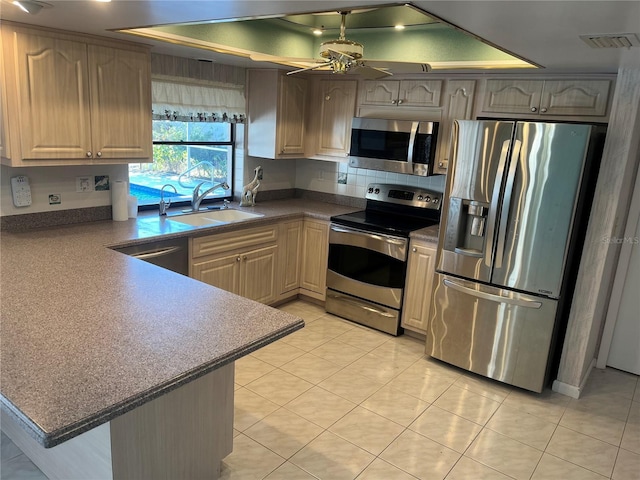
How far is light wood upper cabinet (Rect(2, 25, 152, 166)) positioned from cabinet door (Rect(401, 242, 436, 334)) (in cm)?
207

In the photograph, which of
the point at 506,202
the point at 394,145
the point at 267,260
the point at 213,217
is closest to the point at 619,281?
the point at 506,202

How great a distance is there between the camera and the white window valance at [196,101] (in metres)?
3.55

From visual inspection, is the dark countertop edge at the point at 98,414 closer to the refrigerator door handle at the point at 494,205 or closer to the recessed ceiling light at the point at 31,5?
the recessed ceiling light at the point at 31,5

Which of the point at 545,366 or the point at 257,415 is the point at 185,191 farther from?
the point at 545,366

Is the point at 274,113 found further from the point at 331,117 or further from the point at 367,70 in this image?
the point at 367,70

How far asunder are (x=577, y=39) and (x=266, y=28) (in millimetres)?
2505

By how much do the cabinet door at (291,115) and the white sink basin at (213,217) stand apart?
65 centimetres

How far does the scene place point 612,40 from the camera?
203 centimetres

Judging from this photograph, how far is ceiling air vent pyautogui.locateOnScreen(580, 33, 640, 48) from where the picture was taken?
1944 mm

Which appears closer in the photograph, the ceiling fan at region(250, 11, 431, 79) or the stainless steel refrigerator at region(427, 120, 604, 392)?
the ceiling fan at region(250, 11, 431, 79)

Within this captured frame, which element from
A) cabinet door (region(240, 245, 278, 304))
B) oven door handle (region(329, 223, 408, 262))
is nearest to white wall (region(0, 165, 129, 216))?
cabinet door (region(240, 245, 278, 304))

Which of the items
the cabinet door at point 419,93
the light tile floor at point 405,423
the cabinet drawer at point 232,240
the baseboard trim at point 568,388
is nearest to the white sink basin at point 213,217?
the cabinet drawer at point 232,240

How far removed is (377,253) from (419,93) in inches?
50.8

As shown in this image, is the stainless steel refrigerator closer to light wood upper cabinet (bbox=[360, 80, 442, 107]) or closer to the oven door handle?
the oven door handle
